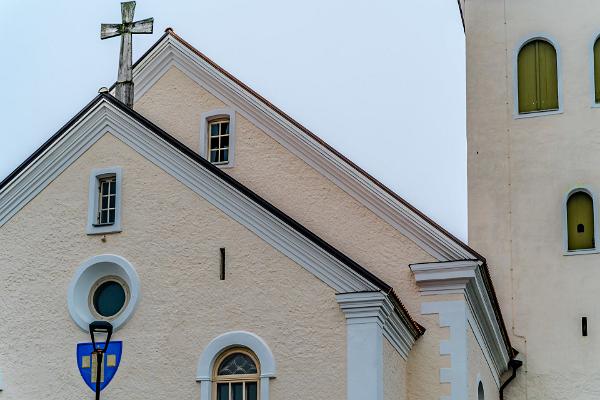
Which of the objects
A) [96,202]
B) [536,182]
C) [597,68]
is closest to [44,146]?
[96,202]

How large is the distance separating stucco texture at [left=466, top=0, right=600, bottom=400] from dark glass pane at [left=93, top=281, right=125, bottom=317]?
12.4 meters

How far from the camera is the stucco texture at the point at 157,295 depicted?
17.2 meters

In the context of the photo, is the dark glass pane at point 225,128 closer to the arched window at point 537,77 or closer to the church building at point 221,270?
the church building at point 221,270

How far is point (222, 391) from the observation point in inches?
683

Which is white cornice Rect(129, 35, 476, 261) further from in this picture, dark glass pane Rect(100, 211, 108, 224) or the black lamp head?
the black lamp head

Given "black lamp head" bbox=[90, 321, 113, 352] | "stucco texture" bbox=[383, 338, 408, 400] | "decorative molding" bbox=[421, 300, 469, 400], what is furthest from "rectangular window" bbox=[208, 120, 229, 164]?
"black lamp head" bbox=[90, 321, 113, 352]

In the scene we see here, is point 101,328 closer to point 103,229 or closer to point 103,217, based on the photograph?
point 103,229

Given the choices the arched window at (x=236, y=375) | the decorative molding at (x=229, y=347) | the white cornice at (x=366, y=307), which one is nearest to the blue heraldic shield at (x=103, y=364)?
the decorative molding at (x=229, y=347)

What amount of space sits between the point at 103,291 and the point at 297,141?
5084 mm

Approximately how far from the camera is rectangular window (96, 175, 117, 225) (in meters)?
18.7

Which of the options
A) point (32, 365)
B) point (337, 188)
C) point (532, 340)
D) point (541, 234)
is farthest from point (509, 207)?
point (32, 365)

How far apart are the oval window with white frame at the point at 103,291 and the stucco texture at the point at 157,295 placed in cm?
12

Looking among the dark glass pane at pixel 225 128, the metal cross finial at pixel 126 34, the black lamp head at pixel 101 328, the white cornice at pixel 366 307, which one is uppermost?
the metal cross finial at pixel 126 34

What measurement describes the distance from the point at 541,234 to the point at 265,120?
32.2 feet
